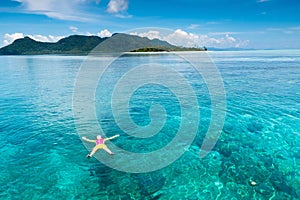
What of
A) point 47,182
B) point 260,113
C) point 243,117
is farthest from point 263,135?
point 47,182

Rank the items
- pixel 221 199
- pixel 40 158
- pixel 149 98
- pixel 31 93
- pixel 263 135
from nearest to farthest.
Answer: pixel 221 199
pixel 40 158
pixel 263 135
pixel 149 98
pixel 31 93

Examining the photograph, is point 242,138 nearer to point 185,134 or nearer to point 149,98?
point 185,134

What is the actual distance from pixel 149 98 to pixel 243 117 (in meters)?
12.5

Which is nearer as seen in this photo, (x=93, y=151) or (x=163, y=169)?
(x=163, y=169)

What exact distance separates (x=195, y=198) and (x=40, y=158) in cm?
1014

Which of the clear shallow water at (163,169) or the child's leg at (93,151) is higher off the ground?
the child's leg at (93,151)

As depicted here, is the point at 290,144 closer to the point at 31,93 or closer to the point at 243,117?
the point at 243,117

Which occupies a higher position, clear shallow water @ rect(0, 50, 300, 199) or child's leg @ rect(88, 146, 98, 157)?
child's leg @ rect(88, 146, 98, 157)

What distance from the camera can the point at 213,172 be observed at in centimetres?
1337

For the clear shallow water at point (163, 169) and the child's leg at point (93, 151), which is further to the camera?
the child's leg at point (93, 151)

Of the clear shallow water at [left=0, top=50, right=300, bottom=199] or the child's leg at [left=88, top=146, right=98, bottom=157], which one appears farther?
the child's leg at [left=88, top=146, right=98, bottom=157]

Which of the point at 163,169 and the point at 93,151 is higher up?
the point at 93,151

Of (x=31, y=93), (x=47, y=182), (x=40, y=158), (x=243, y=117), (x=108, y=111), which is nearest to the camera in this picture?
(x=47, y=182)

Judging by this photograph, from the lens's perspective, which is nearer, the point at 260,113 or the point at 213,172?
the point at 213,172
